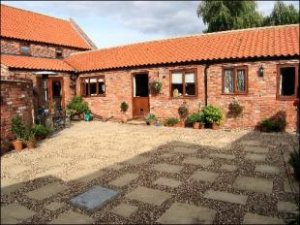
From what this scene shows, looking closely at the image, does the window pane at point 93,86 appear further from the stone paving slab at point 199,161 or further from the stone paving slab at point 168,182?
the stone paving slab at point 168,182

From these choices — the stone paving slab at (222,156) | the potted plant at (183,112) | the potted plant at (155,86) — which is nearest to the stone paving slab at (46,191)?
the stone paving slab at (222,156)

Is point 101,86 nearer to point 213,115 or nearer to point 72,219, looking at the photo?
point 213,115

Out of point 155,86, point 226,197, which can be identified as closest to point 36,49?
point 155,86

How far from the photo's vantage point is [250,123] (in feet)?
44.8

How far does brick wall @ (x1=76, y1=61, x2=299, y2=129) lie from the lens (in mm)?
13070

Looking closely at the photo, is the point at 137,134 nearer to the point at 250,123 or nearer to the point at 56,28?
the point at 250,123

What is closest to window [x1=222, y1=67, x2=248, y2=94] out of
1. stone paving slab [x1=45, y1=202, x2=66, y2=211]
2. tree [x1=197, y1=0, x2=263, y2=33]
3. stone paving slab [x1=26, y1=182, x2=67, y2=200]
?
stone paving slab [x1=26, y1=182, x2=67, y2=200]

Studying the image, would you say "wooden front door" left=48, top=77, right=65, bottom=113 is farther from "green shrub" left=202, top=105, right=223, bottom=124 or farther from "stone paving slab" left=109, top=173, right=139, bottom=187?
"stone paving slab" left=109, top=173, right=139, bottom=187

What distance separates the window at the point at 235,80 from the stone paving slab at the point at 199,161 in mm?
6502

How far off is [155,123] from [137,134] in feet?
10.3

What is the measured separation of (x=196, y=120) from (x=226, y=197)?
8.77 metres

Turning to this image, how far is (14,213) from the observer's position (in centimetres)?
514

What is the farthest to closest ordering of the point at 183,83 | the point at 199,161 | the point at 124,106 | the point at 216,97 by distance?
the point at 124,106
the point at 183,83
the point at 216,97
the point at 199,161

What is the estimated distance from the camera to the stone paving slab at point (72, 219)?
15.7 feet
